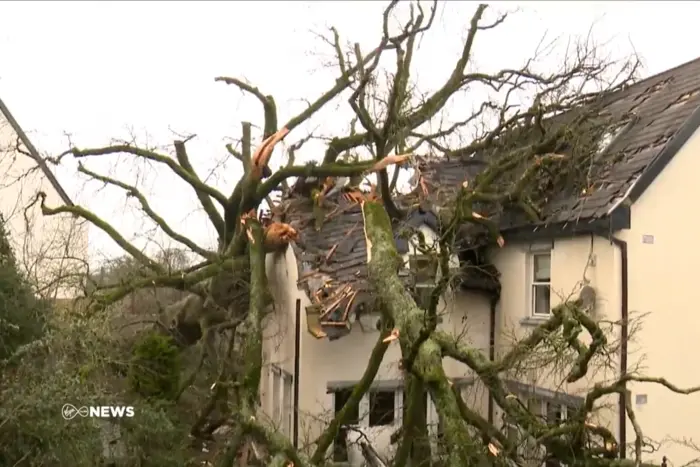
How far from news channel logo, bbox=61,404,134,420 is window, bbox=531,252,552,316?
→ 21.7 feet

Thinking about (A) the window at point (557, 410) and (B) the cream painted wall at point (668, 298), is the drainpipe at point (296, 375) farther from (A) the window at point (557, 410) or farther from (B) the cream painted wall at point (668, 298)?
(B) the cream painted wall at point (668, 298)

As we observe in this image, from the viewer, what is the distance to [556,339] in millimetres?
6418

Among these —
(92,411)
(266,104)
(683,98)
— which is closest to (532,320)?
(683,98)

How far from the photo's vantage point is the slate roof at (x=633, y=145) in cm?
930

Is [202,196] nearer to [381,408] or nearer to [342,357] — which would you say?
[342,357]

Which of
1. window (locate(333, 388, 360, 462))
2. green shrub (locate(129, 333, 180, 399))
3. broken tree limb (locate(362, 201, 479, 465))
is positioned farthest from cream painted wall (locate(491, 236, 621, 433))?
green shrub (locate(129, 333, 180, 399))

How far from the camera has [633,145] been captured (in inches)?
403

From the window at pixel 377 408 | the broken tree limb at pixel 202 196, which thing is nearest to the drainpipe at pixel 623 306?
the window at pixel 377 408

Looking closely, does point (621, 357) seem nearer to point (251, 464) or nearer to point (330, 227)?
point (330, 227)

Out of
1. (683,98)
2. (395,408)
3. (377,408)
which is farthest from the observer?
(377,408)

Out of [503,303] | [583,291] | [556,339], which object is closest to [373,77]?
[503,303]

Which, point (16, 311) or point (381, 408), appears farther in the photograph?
point (381, 408)

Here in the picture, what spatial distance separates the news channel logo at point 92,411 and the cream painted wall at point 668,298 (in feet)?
22.4

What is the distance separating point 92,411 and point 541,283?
23.2ft
